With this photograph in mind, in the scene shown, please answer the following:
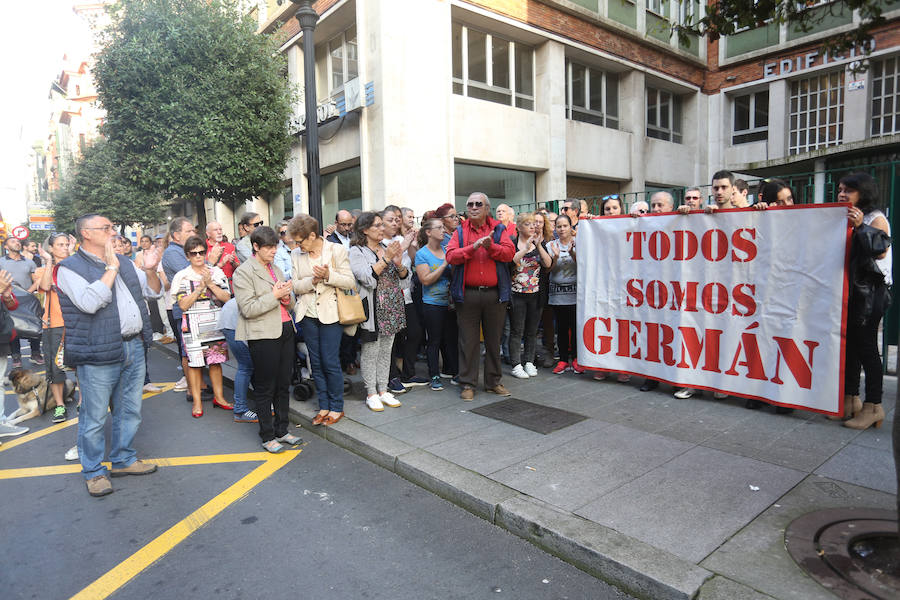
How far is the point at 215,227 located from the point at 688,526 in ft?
19.0

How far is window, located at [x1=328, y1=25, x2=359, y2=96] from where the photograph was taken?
15312 millimetres

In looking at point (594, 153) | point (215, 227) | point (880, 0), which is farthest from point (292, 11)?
point (880, 0)

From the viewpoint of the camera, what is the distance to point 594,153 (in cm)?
1773

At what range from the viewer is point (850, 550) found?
2.79 metres

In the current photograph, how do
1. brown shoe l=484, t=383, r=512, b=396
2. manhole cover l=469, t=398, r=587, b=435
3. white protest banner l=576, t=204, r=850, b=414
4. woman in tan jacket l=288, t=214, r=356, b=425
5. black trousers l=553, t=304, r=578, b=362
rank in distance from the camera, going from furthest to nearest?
1. black trousers l=553, t=304, r=578, b=362
2. brown shoe l=484, t=383, r=512, b=396
3. woman in tan jacket l=288, t=214, r=356, b=425
4. manhole cover l=469, t=398, r=587, b=435
5. white protest banner l=576, t=204, r=850, b=414

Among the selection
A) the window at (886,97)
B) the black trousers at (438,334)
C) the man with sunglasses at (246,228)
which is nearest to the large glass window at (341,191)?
the man with sunglasses at (246,228)

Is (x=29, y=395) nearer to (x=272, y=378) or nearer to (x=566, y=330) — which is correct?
(x=272, y=378)

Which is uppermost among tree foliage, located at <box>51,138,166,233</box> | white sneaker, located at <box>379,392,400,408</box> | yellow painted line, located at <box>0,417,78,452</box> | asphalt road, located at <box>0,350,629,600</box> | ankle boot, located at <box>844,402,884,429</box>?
tree foliage, located at <box>51,138,166,233</box>

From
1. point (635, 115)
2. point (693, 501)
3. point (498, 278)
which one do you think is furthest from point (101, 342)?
point (635, 115)

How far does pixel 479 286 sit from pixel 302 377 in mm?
2529

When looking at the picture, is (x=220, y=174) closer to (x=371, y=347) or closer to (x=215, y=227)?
(x=215, y=227)

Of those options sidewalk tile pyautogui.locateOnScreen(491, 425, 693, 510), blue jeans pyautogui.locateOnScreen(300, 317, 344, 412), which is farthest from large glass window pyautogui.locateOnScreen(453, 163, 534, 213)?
sidewalk tile pyautogui.locateOnScreen(491, 425, 693, 510)

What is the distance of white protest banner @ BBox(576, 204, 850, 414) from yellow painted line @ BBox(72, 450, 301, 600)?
12.1 feet

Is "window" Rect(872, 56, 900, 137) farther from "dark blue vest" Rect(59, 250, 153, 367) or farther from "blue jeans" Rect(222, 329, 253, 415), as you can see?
"dark blue vest" Rect(59, 250, 153, 367)
